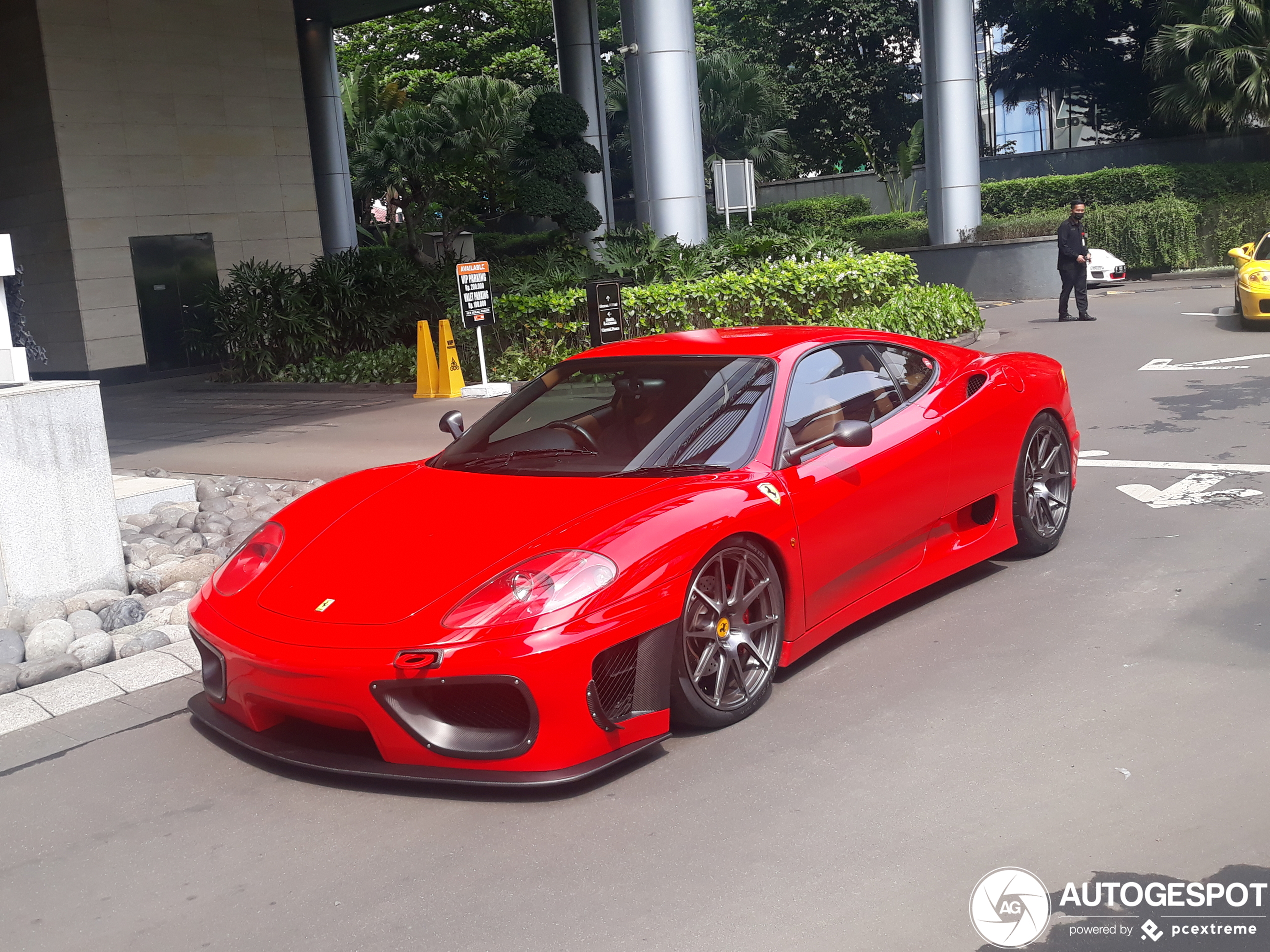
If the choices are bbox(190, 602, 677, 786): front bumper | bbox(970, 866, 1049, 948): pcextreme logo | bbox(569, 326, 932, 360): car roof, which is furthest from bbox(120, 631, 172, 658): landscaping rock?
bbox(970, 866, 1049, 948): pcextreme logo

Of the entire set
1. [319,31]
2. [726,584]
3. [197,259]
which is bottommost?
[726,584]

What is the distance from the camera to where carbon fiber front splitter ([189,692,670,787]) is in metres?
3.84

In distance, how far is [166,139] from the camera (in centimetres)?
2342

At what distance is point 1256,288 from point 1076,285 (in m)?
3.96

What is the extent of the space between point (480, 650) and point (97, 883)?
4.24 feet

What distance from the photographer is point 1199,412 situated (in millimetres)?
10672

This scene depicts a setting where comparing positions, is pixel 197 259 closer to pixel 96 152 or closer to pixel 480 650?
pixel 96 152

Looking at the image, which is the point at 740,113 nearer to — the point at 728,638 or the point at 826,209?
the point at 826,209

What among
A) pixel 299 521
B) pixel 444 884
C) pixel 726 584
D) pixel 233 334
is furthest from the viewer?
pixel 233 334

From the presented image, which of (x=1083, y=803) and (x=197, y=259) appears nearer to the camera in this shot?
(x=1083, y=803)

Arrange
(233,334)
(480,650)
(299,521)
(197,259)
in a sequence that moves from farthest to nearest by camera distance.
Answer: (197,259), (233,334), (299,521), (480,650)

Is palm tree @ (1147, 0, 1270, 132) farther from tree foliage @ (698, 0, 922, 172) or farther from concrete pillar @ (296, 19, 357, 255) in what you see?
concrete pillar @ (296, 19, 357, 255)

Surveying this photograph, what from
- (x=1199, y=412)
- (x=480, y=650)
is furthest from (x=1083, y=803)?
(x=1199, y=412)

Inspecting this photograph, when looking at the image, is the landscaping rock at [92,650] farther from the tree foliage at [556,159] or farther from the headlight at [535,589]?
the tree foliage at [556,159]
